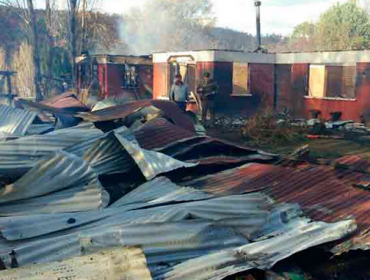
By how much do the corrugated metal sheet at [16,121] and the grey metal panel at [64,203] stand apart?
2.27 meters

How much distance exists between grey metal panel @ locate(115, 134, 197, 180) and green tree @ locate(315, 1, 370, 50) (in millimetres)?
31186

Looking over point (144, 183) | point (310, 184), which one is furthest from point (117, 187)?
point (310, 184)

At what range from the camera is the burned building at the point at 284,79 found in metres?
15.0

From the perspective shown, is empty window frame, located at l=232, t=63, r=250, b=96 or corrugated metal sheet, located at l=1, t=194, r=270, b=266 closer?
corrugated metal sheet, located at l=1, t=194, r=270, b=266

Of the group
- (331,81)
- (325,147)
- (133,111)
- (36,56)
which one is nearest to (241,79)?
(331,81)

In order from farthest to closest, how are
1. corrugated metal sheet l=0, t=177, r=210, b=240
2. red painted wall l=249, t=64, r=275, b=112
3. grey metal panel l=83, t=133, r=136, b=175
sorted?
red painted wall l=249, t=64, r=275, b=112 → grey metal panel l=83, t=133, r=136, b=175 → corrugated metal sheet l=0, t=177, r=210, b=240

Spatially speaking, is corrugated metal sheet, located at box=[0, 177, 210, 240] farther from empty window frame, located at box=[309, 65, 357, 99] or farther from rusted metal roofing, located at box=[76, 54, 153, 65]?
rusted metal roofing, located at box=[76, 54, 153, 65]

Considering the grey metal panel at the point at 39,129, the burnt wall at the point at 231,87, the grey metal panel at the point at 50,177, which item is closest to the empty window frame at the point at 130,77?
the burnt wall at the point at 231,87

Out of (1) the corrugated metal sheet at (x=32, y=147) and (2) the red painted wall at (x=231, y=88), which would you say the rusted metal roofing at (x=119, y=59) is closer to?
(2) the red painted wall at (x=231, y=88)

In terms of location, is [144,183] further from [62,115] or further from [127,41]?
[127,41]

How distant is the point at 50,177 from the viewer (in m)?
4.38

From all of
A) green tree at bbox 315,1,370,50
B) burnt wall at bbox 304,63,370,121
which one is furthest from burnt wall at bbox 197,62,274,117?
green tree at bbox 315,1,370,50

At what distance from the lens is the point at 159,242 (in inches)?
127

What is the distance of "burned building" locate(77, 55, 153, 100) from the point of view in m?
19.3
